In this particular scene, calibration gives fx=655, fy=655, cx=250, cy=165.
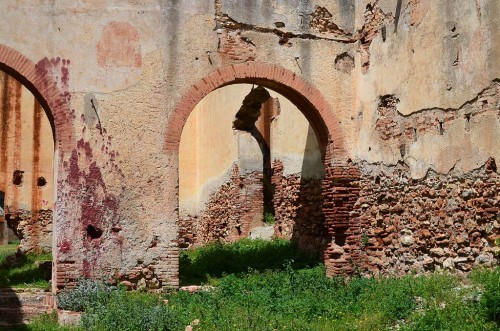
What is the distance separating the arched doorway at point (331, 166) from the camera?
1014cm

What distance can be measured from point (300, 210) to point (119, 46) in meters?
4.81

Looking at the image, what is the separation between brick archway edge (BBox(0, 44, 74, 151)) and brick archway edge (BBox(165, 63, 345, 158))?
142 centimetres

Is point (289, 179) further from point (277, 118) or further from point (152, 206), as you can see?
point (152, 206)

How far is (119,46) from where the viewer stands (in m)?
9.36

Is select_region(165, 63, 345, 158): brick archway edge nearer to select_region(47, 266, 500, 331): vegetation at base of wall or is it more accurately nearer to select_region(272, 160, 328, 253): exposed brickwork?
select_region(272, 160, 328, 253): exposed brickwork

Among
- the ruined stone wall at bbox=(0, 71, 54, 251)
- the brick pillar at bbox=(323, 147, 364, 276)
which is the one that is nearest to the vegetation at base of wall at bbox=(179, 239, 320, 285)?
the brick pillar at bbox=(323, 147, 364, 276)

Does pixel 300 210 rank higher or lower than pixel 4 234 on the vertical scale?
higher

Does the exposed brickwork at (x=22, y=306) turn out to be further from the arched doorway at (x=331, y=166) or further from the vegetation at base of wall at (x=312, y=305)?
the arched doorway at (x=331, y=166)

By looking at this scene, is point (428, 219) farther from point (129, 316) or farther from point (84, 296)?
point (84, 296)

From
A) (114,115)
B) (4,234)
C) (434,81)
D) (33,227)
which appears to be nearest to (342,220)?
(434,81)

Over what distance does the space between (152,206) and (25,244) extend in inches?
255

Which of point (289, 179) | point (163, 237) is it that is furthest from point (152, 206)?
point (289, 179)

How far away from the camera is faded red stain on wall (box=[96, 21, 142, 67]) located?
9.29 m

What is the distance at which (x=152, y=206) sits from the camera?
9.27 m
